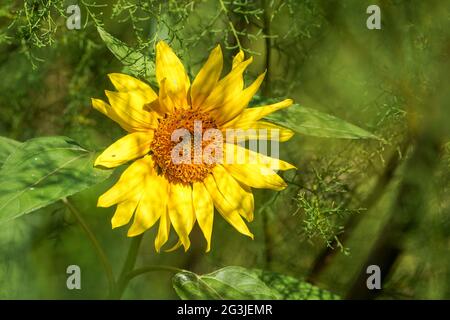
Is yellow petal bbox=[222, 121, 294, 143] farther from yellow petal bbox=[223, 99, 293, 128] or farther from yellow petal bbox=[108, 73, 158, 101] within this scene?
yellow petal bbox=[108, 73, 158, 101]

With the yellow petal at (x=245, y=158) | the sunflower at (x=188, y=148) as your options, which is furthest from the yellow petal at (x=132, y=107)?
the yellow petal at (x=245, y=158)

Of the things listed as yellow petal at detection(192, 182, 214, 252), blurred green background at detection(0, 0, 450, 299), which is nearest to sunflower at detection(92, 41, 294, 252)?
yellow petal at detection(192, 182, 214, 252)

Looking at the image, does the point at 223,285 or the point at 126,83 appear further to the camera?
the point at 223,285

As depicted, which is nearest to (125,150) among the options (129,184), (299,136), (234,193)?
(129,184)

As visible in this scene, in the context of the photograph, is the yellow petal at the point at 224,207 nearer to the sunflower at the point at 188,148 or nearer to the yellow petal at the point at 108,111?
the sunflower at the point at 188,148

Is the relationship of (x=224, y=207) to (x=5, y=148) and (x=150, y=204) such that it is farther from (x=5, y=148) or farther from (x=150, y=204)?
(x=5, y=148)
